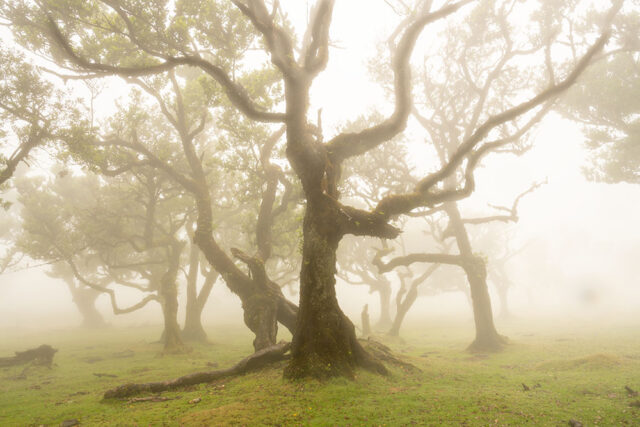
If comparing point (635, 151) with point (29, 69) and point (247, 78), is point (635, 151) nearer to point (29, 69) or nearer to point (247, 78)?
point (247, 78)

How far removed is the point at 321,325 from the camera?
31.7 ft

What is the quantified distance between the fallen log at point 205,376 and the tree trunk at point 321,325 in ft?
6.75

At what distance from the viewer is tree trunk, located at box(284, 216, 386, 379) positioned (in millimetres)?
9281

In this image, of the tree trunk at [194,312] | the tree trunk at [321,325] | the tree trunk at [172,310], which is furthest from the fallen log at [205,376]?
the tree trunk at [194,312]

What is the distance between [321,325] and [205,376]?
4.41m

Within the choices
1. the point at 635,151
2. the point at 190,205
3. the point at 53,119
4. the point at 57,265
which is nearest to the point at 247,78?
the point at 53,119

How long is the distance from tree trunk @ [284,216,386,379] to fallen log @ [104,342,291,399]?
2.06 meters

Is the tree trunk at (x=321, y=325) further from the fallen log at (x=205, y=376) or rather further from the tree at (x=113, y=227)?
the tree at (x=113, y=227)

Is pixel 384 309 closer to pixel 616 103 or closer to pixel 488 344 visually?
pixel 488 344

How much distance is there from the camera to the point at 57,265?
40.4 metres

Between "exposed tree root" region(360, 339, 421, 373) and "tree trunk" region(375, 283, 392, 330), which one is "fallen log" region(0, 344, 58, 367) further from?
"tree trunk" region(375, 283, 392, 330)

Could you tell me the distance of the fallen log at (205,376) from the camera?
9633 millimetres

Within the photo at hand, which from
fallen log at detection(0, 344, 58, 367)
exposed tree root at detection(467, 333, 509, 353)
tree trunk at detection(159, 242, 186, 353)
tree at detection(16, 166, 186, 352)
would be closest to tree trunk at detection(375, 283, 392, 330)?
exposed tree root at detection(467, 333, 509, 353)

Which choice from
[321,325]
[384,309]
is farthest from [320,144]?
[384,309]
